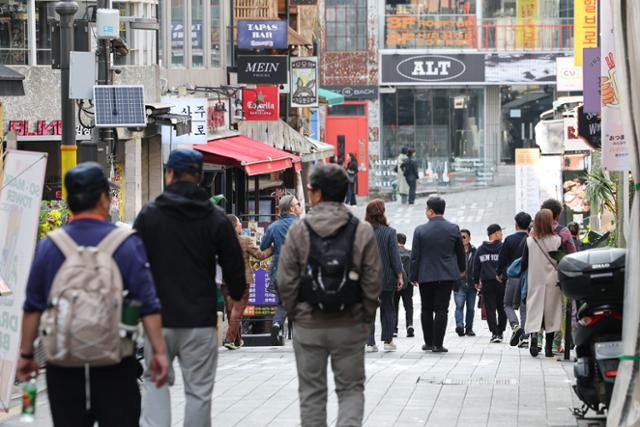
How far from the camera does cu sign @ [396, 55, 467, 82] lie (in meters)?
52.3

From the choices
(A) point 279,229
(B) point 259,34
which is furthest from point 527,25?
(A) point 279,229

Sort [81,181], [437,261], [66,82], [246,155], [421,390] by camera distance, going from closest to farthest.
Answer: [81,181]
[421,390]
[66,82]
[437,261]
[246,155]

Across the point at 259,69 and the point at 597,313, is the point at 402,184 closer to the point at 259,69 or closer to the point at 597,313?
the point at 259,69

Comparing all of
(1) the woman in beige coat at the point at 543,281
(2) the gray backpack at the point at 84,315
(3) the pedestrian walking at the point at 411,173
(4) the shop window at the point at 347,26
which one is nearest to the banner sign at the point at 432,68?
(4) the shop window at the point at 347,26

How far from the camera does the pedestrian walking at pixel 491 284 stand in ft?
63.3

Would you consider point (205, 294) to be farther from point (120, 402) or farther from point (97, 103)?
point (97, 103)

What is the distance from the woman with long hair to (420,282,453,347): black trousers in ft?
1.25

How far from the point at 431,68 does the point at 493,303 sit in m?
33.6

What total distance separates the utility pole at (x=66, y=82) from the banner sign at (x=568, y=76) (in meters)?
19.5

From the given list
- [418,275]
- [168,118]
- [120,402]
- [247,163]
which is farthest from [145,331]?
[247,163]

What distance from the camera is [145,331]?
6.74 m

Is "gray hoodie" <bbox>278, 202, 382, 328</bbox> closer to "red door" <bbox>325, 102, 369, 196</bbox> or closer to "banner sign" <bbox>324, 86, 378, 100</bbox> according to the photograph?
"red door" <bbox>325, 102, 369, 196</bbox>

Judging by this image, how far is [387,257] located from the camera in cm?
1577

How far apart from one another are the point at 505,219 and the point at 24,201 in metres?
31.6
